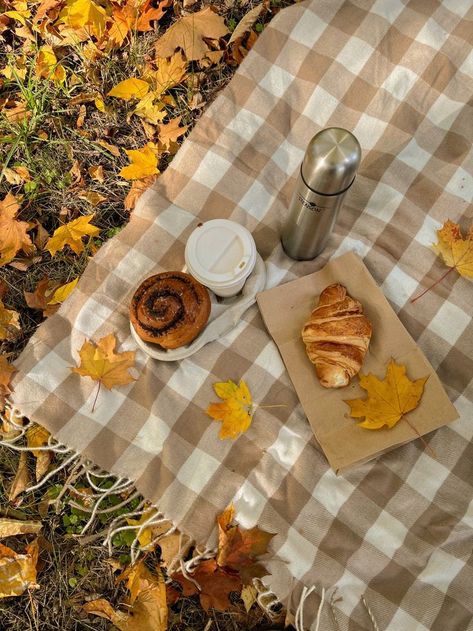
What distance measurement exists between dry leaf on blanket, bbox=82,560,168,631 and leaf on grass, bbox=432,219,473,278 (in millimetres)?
1250

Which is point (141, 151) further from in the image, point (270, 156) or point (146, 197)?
point (270, 156)

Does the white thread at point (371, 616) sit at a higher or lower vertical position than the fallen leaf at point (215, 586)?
higher

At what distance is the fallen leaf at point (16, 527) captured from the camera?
1.54 metres

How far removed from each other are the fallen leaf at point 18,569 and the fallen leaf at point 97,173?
1.18 m

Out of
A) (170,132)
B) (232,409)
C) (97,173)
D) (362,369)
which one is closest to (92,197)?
(97,173)

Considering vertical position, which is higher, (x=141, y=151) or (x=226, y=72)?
(x=226, y=72)

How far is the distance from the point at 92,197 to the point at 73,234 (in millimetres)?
153

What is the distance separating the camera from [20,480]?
1.58 meters

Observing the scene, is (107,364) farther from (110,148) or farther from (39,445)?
(110,148)

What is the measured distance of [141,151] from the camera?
182 cm

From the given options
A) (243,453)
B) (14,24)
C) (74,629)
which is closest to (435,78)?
(243,453)

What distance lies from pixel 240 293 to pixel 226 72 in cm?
87

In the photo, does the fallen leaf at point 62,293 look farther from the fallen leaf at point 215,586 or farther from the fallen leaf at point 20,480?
the fallen leaf at point 215,586

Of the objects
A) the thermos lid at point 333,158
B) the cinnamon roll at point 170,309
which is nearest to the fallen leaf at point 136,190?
the cinnamon roll at point 170,309
